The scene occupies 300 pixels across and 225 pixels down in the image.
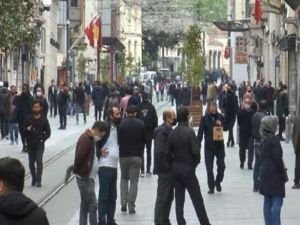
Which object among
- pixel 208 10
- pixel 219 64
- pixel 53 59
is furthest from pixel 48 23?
pixel 219 64

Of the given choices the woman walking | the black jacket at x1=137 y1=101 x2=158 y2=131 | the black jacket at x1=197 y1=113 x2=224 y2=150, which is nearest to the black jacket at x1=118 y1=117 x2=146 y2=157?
the black jacket at x1=197 y1=113 x2=224 y2=150

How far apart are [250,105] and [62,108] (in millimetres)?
19123

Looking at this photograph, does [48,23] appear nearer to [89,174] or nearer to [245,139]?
[245,139]

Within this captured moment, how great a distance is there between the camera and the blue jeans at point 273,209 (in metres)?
15.3

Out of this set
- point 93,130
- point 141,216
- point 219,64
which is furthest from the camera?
point 219,64

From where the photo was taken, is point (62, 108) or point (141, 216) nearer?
point (141, 216)

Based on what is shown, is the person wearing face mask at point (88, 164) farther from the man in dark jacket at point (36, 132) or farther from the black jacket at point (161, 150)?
the man in dark jacket at point (36, 132)

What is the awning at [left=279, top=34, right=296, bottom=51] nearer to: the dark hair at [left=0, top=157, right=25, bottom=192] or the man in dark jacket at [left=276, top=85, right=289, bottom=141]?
the man in dark jacket at [left=276, top=85, right=289, bottom=141]

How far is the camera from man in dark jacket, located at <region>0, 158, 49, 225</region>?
755 cm

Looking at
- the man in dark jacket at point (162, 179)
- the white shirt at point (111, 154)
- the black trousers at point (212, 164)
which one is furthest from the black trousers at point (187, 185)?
the black trousers at point (212, 164)

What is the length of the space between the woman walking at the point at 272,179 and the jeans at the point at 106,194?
2.27 meters

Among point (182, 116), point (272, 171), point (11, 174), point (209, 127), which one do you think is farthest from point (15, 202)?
point (209, 127)

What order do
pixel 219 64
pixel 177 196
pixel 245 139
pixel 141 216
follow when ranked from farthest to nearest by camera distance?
pixel 219 64 < pixel 245 139 < pixel 141 216 < pixel 177 196

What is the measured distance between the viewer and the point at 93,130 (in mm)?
15383
